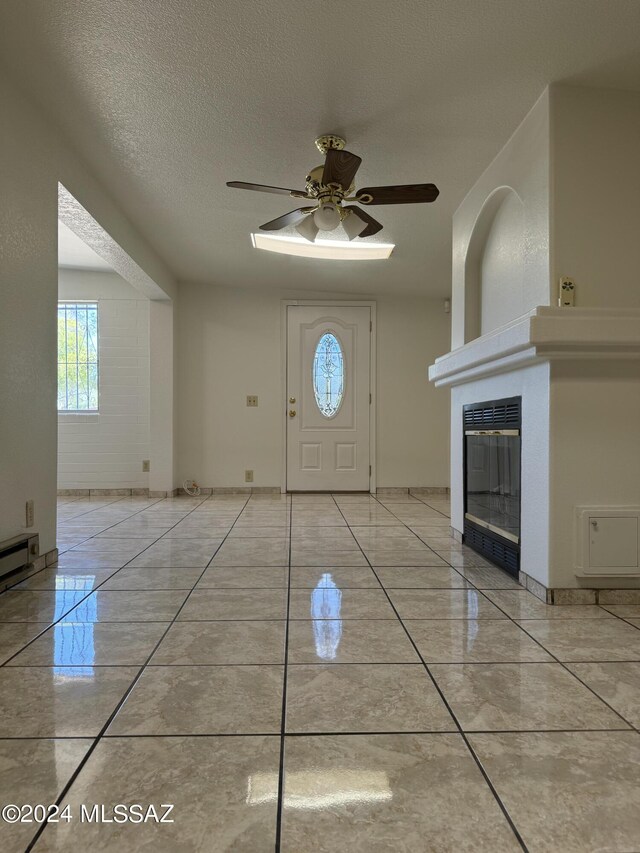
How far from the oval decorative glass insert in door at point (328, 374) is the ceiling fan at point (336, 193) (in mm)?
2839

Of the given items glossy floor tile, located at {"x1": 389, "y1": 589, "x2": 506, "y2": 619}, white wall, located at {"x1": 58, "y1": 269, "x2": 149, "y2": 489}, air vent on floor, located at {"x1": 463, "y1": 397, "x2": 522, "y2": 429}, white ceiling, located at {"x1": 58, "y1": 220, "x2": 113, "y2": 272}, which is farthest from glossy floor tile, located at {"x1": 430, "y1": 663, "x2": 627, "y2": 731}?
white wall, located at {"x1": 58, "y1": 269, "x2": 149, "y2": 489}

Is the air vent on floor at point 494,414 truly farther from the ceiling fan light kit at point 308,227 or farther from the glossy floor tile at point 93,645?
the glossy floor tile at point 93,645

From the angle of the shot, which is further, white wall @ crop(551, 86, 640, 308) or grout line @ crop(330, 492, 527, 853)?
white wall @ crop(551, 86, 640, 308)

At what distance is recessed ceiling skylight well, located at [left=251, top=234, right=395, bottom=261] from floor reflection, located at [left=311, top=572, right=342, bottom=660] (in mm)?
3086

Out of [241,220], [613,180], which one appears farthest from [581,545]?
[241,220]

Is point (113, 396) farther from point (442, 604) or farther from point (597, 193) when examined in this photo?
point (597, 193)

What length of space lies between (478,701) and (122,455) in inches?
208

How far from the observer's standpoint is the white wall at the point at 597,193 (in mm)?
2346

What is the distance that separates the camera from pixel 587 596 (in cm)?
231

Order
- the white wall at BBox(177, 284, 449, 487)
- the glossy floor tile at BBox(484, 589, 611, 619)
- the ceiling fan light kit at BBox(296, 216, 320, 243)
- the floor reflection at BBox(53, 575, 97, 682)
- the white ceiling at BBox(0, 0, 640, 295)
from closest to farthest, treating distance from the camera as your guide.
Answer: the floor reflection at BBox(53, 575, 97, 682), the white ceiling at BBox(0, 0, 640, 295), the glossy floor tile at BBox(484, 589, 611, 619), the ceiling fan light kit at BBox(296, 216, 320, 243), the white wall at BBox(177, 284, 449, 487)

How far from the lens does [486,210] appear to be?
315cm

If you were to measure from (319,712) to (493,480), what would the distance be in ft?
6.38

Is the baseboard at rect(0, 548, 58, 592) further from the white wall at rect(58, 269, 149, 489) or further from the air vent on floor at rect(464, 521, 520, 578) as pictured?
the white wall at rect(58, 269, 149, 489)

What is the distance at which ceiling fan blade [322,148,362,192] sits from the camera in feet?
8.74
